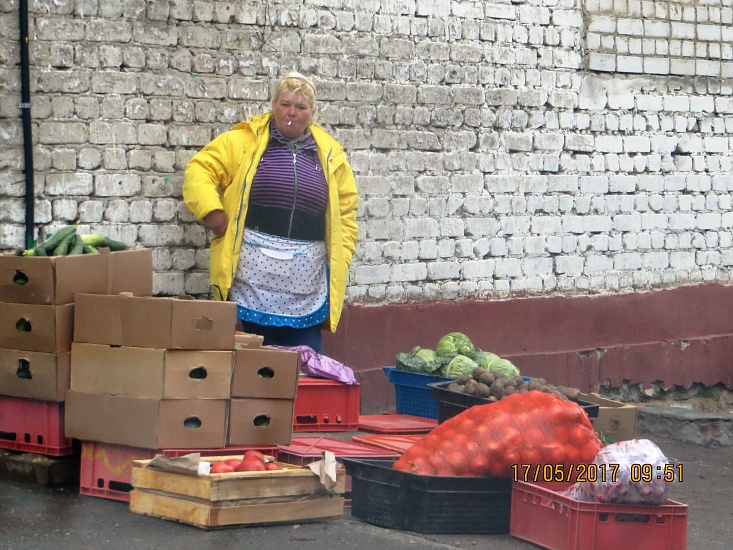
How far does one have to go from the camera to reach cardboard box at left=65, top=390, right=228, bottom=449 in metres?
5.49

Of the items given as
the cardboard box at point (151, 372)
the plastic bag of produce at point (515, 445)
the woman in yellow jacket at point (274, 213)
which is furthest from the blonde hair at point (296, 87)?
the plastic bag of produce at point (515, 445)

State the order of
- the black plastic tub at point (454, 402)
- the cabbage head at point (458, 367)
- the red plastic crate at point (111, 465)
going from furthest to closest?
1. the cabbage head at point (458, 367)
2. the black plastic tub at point (454, 402)
3. the red plastic crate at point (111, 465)

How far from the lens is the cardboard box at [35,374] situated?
5746mm

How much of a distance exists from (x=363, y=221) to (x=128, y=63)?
1979 mm

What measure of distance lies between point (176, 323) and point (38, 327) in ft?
2.54

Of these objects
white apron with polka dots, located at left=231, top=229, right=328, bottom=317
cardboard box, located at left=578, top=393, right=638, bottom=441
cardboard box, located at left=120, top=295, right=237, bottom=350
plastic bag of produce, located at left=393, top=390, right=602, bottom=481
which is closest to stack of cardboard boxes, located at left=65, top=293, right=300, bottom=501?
cardboard box, located at left=120, top=295, right=237, bottom=350

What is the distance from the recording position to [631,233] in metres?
9.59

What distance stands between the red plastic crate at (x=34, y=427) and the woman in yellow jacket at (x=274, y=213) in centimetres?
138

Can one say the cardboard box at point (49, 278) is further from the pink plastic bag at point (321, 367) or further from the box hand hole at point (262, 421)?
the pink plastic bag at point (321, 367)

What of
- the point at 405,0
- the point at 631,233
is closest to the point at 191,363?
the point at 405,0

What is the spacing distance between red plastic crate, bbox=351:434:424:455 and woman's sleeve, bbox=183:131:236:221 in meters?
1.59

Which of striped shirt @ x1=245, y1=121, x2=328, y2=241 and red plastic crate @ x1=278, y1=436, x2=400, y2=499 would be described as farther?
striped shirt @ x1=245, y1=121, x2=328, y2=241

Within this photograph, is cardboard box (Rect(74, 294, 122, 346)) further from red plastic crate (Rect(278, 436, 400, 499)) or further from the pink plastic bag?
the pink plastic bag

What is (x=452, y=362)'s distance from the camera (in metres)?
7.24
